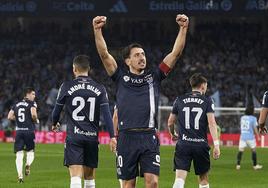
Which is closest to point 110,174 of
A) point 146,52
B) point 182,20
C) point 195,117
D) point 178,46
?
point 195,117

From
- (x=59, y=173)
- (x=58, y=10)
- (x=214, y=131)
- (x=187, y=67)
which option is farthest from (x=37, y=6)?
(x=214, y=131)

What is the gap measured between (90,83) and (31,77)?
4045cm

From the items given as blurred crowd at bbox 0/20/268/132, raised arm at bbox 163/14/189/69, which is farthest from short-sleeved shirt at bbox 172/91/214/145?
blurred crowd at bbox 0/20/268/132

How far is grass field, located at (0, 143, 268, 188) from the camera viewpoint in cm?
2028

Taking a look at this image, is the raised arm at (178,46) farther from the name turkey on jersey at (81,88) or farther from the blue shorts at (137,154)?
the name turkey on jersey at (81,88)

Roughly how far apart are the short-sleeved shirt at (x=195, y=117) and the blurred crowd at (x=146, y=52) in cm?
3281

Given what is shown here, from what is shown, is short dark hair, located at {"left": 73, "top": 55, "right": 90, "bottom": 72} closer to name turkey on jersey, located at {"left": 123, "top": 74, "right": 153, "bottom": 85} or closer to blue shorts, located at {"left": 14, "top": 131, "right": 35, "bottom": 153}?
name turkey on jersey, located at {"left": 123, "top": 74, "right": 153, "bottom": 85}

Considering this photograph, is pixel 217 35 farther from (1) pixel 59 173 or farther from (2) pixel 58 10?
(1) pixel 59 173

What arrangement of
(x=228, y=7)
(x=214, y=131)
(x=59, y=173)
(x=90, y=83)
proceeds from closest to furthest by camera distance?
(x=90, y=83) < (x=214, y=131) < (x=59, y=173) < (x=228, y=7)

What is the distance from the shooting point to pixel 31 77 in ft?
175

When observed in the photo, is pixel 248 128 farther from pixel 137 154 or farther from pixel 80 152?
pixel 137 154

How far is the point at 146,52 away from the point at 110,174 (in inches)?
1205

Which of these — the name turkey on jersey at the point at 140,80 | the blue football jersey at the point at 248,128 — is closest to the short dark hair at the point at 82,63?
the name turkey on jersey at the point at 140,80

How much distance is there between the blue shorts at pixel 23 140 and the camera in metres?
21.6
